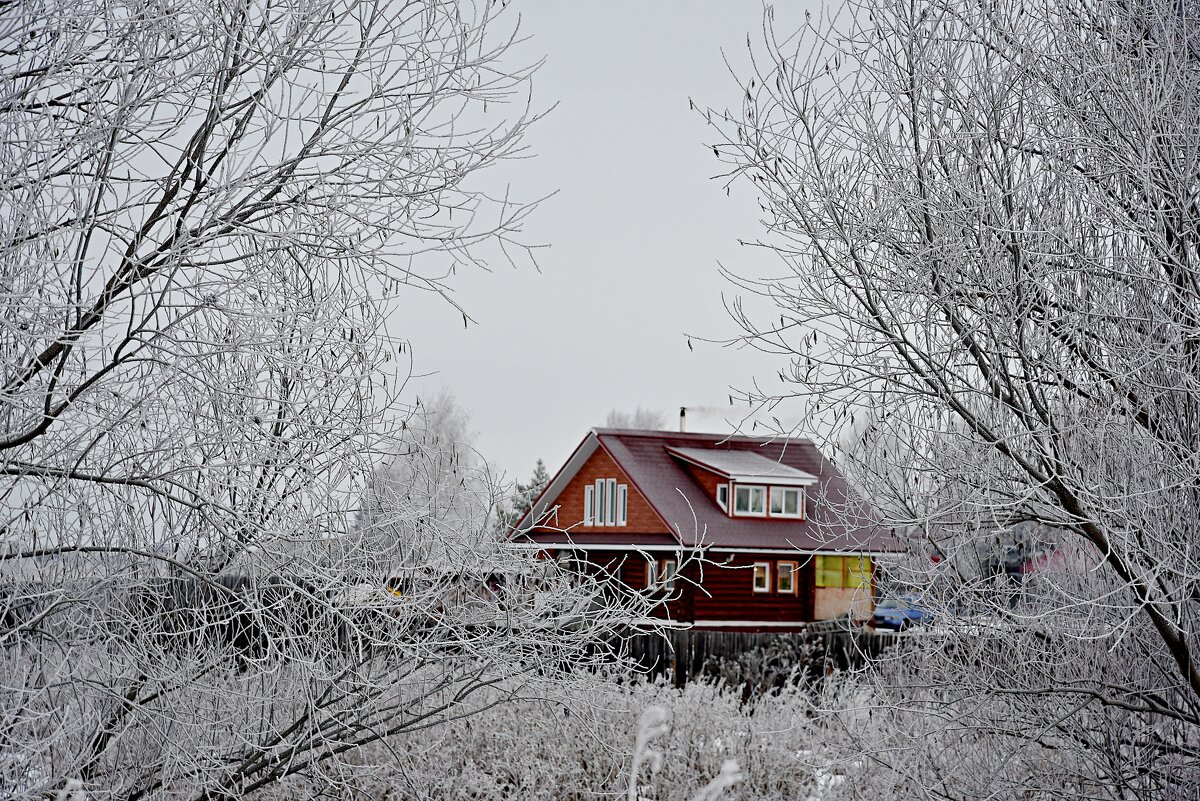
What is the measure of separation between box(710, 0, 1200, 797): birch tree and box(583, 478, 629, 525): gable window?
766 inches

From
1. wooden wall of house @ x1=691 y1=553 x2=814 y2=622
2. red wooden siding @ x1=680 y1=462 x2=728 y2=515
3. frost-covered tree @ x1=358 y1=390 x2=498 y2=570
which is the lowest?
wooden wall of house @ x1=691 y1=553 x2=814 y2=622

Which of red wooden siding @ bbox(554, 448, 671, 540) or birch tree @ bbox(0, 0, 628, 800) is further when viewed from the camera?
red wooden siding @ bbox(554, 448, 671, 540)

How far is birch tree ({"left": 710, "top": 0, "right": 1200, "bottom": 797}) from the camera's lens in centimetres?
519

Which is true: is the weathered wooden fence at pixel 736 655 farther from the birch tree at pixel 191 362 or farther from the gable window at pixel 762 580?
the gable window at pixel 762 580

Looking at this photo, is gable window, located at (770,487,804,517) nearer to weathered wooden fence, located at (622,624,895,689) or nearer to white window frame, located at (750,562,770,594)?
white window frame, located at (750,562,770,594)

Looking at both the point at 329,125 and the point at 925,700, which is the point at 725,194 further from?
the point at 925,700

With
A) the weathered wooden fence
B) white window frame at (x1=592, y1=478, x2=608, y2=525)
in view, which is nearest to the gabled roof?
white window frame at (x1=592, y1=478, x2=608, y2=525)

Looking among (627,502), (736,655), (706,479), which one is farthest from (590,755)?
(627,502)

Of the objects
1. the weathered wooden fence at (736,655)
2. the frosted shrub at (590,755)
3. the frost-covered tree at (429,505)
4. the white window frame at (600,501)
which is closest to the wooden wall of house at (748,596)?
the white window frame at (600,501)

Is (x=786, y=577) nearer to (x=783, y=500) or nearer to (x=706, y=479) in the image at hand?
(x=783, y=500)

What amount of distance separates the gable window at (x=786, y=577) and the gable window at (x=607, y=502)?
3581 mm

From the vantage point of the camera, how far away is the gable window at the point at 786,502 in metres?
24.6

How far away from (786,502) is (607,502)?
4119 millimetres

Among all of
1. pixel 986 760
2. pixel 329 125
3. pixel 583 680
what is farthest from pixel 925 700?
pixel 329 125
